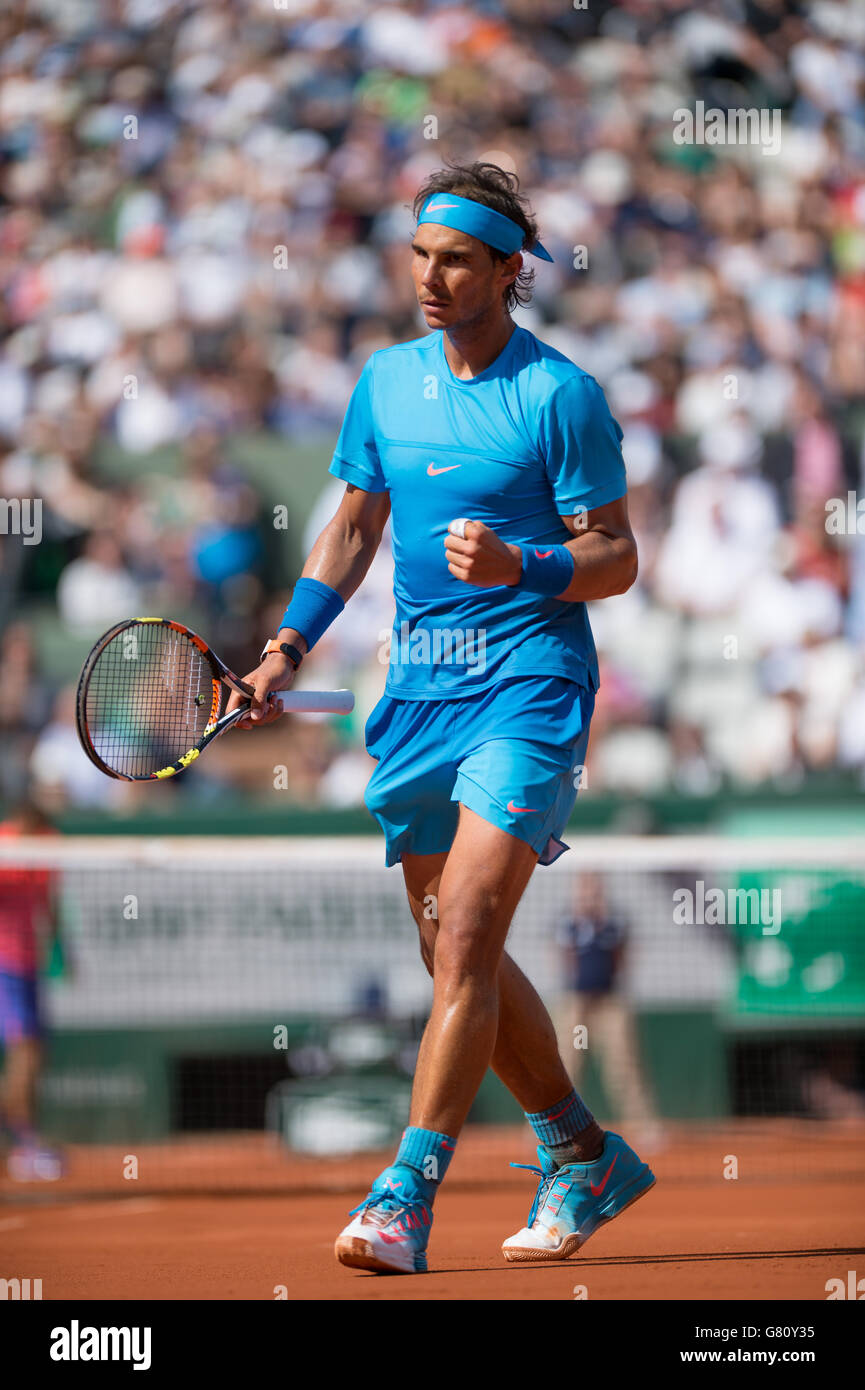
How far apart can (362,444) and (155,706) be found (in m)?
0.85

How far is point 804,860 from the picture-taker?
350 inches

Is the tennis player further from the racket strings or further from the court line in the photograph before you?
the court line

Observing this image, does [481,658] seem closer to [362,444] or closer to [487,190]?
[362,444]

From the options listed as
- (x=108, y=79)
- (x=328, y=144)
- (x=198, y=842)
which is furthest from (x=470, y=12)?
(x=198, y=842)

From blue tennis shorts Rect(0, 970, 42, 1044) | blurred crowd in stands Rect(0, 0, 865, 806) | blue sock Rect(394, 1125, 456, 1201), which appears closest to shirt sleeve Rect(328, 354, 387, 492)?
blue sock Rect(394, 1125, 456, 1201)

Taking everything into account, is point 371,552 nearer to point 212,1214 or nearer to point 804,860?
point 212,1214

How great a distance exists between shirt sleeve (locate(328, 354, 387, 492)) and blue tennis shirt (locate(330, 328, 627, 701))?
0.30ft

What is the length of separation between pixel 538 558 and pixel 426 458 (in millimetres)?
458

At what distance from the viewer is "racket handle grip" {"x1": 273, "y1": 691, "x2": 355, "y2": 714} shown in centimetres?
428

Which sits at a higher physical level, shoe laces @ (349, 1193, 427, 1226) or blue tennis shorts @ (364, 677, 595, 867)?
blue tennis shorts @ (364, 677, 595, 867)

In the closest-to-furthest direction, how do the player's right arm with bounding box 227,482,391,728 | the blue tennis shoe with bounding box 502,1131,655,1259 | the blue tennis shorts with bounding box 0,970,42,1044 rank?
1. the blue tennis shoe with bounding box 502,1131,655,1259
2. the player's right arm with bounding box 227,482,391,728
3. the blue tennis shorts with bounding box 0,970,42,1044

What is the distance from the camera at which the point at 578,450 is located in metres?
4.18

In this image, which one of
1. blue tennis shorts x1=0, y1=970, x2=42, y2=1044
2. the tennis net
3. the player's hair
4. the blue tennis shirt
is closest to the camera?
the blue tennis shirt

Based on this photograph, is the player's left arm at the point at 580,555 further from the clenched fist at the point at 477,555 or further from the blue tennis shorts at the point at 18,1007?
the blue tennis shorts at the point at 18,1007
